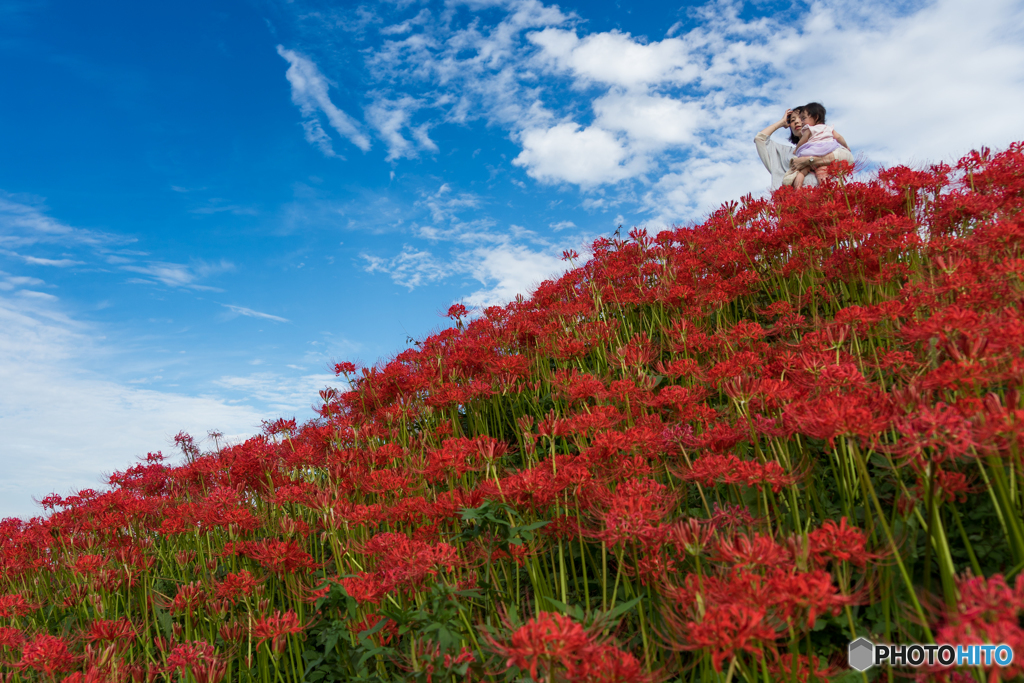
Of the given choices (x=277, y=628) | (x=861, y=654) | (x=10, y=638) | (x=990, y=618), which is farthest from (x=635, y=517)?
(x=10, y=638)

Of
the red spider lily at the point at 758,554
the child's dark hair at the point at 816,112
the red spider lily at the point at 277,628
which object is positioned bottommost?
the red spider lily at the point at 277,628

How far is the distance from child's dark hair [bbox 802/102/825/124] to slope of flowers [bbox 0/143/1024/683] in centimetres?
428

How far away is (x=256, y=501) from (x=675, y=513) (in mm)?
3684

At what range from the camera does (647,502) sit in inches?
94.3

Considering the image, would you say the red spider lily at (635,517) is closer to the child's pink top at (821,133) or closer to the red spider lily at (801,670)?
the red spider lily at (801,670)

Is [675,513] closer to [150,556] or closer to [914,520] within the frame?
[914,520]

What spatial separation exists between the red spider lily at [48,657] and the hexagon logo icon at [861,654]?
4353mm

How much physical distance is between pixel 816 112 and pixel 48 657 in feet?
41.0

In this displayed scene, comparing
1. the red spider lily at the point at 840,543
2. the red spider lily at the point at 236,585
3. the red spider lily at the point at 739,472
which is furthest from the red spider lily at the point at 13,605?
the red spider lily at the point at 840,543

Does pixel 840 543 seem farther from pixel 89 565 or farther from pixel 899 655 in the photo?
pixel 89 565

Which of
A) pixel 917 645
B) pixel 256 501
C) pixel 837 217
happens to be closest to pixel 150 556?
pixel 256 501

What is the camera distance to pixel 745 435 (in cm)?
303

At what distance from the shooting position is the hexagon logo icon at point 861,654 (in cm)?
219

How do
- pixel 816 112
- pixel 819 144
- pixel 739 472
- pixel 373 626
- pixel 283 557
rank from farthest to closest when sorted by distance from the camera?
pixel 816 112
pixel 819 144
pixel 283 557
pixel 373 626
pixel 739 472
